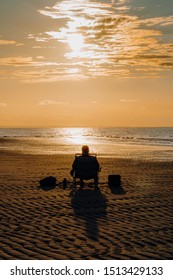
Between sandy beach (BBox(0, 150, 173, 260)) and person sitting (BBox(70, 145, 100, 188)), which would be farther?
person sitting (BBox(70, 145, 100, 188))

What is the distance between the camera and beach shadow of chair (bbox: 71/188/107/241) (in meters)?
9.63

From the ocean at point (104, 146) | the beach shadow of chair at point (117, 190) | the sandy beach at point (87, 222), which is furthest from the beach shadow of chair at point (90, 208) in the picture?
the ocean at point (104, 146)

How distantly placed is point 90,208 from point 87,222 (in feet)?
5.78

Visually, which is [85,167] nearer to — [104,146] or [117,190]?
[117,190]

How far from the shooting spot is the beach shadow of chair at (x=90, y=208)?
9633 mm

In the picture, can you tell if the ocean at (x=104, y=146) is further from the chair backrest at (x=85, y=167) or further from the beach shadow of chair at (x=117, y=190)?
the chair backrest at (x=85, y=167)

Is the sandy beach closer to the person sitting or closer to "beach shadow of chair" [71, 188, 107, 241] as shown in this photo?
"beach shadow of chair" [71, 188, 107, 241]

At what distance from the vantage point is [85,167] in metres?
15.4

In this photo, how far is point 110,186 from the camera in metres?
15.9

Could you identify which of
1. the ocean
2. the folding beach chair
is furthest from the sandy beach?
the ocean

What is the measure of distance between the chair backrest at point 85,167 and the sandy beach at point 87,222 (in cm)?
51

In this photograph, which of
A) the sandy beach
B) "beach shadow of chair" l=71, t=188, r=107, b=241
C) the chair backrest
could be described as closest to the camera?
the sandy beach
